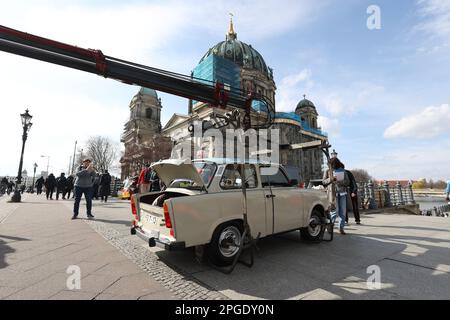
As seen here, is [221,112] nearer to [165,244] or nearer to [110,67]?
[110,67]

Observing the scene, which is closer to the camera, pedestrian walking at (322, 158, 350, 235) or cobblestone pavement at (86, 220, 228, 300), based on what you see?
cobblestone pavement at (86, 220, 228, 300)

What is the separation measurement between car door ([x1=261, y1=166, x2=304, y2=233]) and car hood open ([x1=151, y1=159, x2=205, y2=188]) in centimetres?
138

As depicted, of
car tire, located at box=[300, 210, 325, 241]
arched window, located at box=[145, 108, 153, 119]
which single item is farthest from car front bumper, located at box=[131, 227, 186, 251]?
arched window, located at box=[145, 108, 153, 119]

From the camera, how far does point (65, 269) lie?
358cm

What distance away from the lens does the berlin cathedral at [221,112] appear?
138 ft

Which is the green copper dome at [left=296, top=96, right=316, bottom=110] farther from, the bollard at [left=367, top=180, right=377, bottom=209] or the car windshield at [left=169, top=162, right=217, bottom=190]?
the car windshield at [left=169, top=162, right=217, bottom=190]

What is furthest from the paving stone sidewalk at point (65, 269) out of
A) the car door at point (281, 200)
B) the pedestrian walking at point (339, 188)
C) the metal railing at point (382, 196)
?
the metal railing at point (382, 196)

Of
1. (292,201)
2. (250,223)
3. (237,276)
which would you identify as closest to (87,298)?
(237,276)

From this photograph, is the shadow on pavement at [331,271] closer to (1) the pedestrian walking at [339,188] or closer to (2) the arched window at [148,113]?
(1) the pedestrian walking at [339,188]

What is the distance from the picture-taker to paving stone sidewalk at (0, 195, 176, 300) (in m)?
2.82

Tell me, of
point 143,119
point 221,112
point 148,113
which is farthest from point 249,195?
point 148,113

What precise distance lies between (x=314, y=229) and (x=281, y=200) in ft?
4.88

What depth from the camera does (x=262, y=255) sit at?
171 inches

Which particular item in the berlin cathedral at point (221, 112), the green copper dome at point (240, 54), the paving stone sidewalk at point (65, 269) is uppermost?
the green copper dome at point (240, 54)
